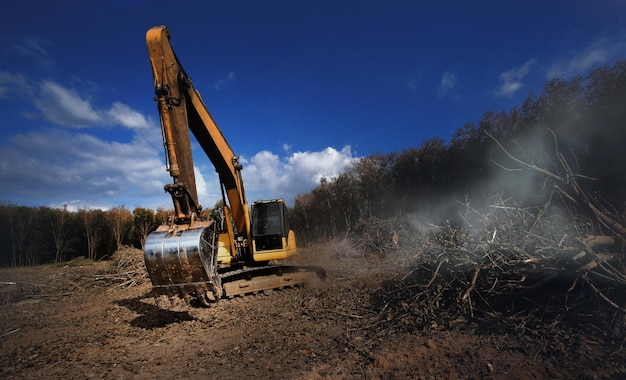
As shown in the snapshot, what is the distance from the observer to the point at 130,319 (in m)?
7.46

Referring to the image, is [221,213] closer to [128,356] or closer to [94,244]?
[128,356]

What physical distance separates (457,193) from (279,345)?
1581 centimetres

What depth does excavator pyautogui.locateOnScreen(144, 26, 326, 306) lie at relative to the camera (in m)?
5.07

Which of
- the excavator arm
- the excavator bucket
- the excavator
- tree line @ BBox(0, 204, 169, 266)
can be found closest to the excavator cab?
the excavator

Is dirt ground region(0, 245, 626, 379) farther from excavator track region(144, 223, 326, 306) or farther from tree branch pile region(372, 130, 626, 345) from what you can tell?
excavator track region(144, 223, 326, 306)

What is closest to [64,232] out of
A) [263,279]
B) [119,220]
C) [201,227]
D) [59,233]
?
[59,233]

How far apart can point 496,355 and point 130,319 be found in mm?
7029

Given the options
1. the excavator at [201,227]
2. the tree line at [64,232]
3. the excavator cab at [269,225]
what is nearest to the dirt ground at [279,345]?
the excavator at [201,227]

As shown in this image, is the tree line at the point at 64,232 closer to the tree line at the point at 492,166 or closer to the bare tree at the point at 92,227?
the bare tree at the point at 92,227

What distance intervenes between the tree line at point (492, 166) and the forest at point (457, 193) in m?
0.05

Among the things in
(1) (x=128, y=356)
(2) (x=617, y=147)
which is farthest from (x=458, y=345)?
(2) (x=617, y=147)

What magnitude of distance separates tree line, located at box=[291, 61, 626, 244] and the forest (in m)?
0.05

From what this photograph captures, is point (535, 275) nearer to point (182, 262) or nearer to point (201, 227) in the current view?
point (201, 227)

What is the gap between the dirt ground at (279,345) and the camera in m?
3.75
